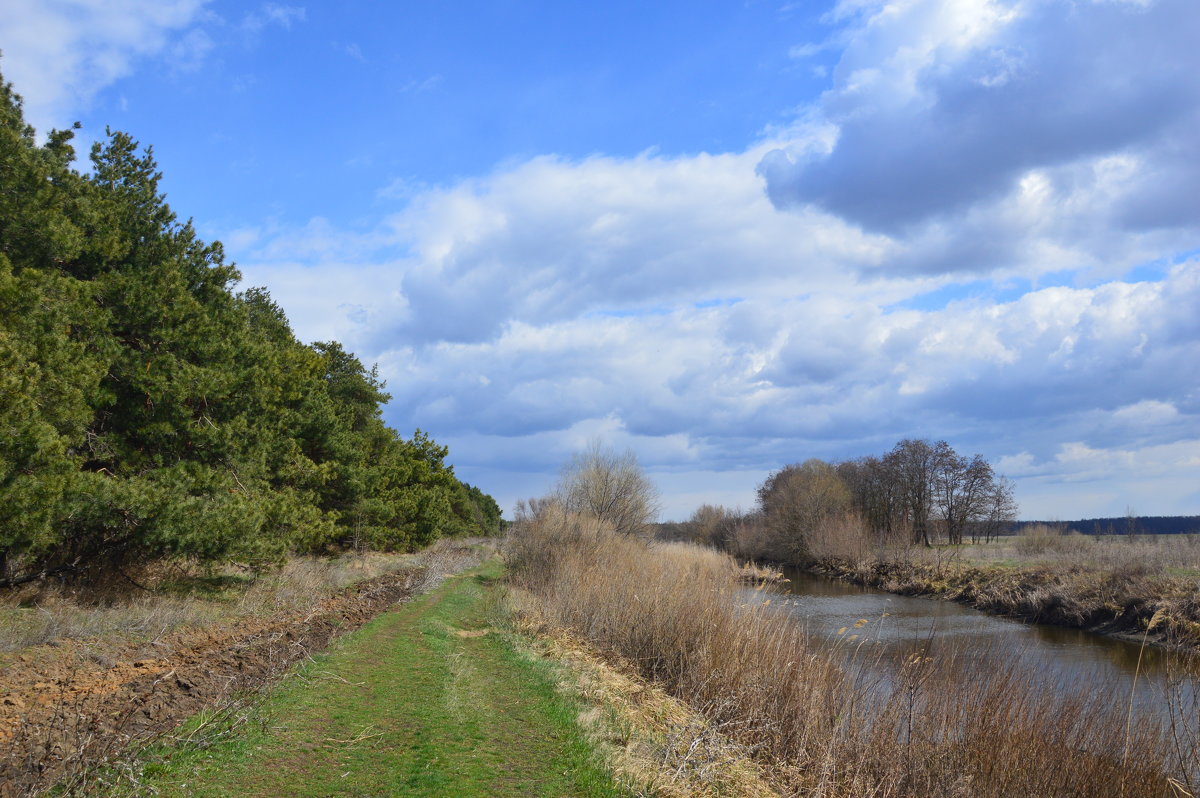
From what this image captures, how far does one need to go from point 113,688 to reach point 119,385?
877cm

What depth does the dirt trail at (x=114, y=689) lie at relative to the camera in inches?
252

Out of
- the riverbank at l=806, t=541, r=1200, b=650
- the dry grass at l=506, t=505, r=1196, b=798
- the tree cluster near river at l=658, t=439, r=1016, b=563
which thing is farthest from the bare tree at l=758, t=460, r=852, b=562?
the dry grass at l=506, t=505, r=1196, b=798

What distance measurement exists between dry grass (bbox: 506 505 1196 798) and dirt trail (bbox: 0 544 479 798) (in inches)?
252

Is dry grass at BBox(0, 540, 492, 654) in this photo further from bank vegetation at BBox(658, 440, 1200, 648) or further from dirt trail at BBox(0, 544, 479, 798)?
bank vegetation at BBox(658, 440, 1200, 648)

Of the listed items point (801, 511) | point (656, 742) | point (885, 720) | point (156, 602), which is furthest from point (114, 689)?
point (801, 511)

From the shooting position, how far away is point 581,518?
3369 cm

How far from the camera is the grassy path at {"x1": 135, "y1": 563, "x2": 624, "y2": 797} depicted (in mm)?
6750

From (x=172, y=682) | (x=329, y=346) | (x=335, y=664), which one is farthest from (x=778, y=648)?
(x=329, y=346)

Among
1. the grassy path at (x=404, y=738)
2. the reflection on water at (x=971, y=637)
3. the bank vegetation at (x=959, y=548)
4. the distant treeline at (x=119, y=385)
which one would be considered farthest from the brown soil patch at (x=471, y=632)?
the bank vegetation at (x=959, y=548)

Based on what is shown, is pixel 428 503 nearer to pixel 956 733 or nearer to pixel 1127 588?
pixel 1127 588

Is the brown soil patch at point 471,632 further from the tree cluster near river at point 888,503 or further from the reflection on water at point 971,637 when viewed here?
the tree cluster near river at point 888,503

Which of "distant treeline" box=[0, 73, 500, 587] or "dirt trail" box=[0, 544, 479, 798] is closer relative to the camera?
"dirt trail" box=[0, 544, 479, 798]

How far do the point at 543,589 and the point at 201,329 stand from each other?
1410 centimetres

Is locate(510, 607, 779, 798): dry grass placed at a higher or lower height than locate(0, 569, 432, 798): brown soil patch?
lower
